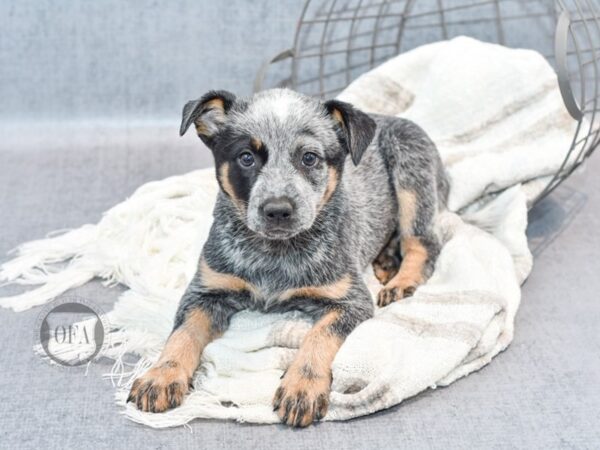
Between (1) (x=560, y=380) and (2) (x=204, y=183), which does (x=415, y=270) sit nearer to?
(1) (x=560, y=380)

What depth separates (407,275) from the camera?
398 cm

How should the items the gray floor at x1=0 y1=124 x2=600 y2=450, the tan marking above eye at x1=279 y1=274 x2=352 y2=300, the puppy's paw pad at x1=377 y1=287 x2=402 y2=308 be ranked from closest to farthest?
the gray floor at x1=0 y1=124 x2=600 y2=450, the tan marking above eye at x1=279 y1=274 x2=352 y2=300, the puppy's paw pad at x1=377 y1=287 x2=402 y2=308

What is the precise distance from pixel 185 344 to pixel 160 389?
10.1 inches

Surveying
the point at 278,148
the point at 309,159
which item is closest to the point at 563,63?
the point at 309,159

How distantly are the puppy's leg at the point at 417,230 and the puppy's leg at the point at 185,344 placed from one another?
870mm

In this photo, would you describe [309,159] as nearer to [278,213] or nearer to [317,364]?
[278,213]

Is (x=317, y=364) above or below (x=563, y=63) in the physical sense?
below

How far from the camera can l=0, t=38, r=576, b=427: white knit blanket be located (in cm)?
320

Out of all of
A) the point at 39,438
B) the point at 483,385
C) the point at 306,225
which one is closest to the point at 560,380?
the point at 483,385

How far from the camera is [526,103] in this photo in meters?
4.89

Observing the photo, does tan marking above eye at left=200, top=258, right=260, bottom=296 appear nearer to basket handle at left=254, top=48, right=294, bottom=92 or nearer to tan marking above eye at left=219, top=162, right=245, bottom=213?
tan marking above eye at left=219, top=162, right=245, bottom=213

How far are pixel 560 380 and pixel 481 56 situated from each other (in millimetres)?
2239

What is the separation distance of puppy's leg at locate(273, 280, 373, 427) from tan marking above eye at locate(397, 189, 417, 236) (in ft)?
2.55

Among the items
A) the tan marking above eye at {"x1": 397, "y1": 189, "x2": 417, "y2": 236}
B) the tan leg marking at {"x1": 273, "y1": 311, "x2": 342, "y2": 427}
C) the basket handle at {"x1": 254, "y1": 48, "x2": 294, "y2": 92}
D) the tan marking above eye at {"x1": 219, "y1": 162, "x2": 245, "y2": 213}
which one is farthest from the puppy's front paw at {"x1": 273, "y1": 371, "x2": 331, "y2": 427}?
the basket handle at {"x1": 254, "y1": 48, "x2": 294, "y2": 92}
